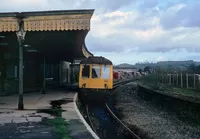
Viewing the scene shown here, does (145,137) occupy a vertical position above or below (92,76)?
below

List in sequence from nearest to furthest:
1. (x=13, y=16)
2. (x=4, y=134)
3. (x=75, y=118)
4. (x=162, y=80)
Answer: (x=4, y=134)
(x=75, y=118)
(x=13, y=16)
(x=162, y=80)

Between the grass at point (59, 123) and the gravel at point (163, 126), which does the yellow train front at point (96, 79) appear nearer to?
the gravel at point (163, 126)

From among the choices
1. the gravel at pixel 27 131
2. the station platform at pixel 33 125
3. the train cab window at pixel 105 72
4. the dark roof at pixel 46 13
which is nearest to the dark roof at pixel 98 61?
the train cab window at pixel 105 72

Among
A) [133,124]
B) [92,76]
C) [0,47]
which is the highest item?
[0,47]

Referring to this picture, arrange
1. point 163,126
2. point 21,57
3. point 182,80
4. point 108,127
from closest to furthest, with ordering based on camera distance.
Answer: point 21,57
point 163,126
point 108,127
point 182,80

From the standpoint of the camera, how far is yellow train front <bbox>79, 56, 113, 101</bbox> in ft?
73.8

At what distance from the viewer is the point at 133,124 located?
1547cm

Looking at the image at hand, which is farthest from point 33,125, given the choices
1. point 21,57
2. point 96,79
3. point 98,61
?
point 98,61

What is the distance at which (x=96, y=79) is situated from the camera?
22625 millimetres

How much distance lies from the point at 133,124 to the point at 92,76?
7824 mm

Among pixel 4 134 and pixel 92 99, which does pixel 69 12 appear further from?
pixel 92 99

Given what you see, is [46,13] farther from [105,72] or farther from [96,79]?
[105,72]

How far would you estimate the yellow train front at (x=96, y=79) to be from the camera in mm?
22500

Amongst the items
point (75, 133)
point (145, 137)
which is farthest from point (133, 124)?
point (75, 133)
